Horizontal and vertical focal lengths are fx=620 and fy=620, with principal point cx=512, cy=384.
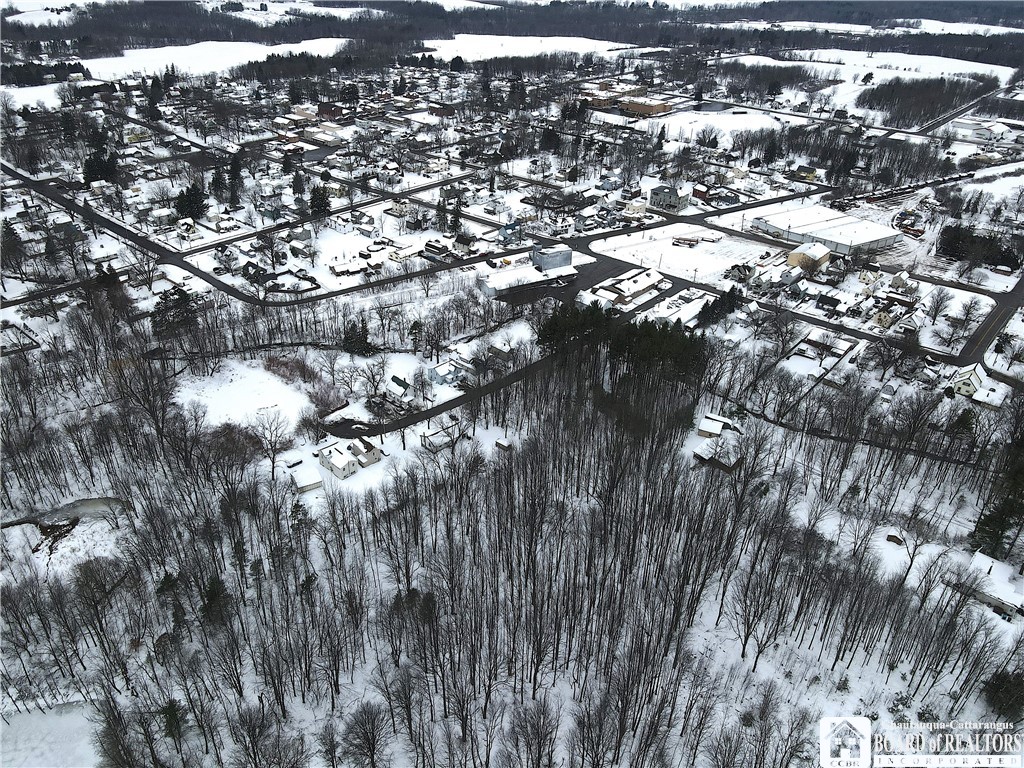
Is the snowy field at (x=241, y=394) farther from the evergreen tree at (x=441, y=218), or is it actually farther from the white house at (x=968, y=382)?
the white house at (x=968, y=382)

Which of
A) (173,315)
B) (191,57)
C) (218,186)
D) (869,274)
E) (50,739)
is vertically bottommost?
(50,739)

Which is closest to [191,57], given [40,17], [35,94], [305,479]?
[35,94]

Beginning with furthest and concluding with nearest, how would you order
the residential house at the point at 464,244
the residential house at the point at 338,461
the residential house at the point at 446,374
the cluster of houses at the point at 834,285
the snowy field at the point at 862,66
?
the snowy field at the point at 862,66, the residential house at the point at 464,244, the cluster of houses at the point at 834,285, the residential house at the point at 446,374, the residential house at the point at 338,461

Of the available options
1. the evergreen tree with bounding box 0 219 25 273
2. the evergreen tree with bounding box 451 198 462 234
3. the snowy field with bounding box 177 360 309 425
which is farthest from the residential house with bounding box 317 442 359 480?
the evergreen tree with bounding box 0 219 25 273

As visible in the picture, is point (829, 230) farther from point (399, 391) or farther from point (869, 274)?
point (399, 391)

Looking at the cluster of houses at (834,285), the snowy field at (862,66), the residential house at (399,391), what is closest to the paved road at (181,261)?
the residential house at (399,391)
